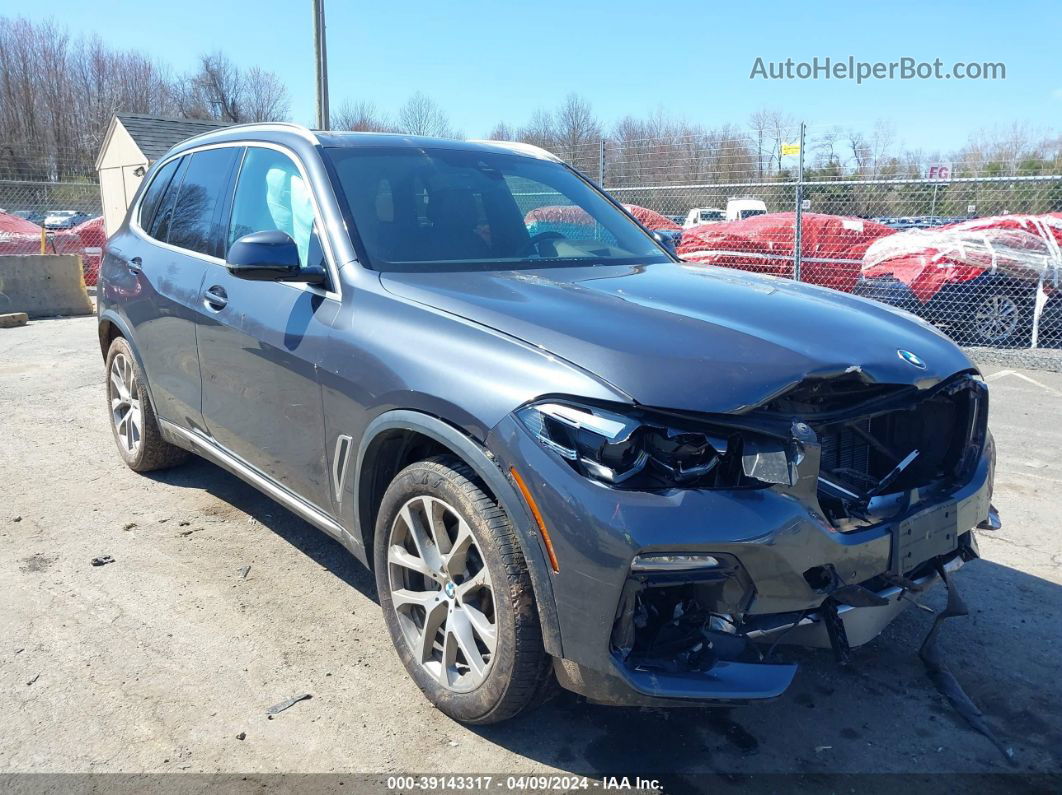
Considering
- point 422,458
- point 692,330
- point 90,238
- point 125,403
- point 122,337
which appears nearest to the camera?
point 692,330

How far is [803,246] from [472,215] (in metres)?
8.17

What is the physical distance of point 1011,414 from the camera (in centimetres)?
677

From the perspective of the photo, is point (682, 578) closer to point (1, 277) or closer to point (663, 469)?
point (663, 469)

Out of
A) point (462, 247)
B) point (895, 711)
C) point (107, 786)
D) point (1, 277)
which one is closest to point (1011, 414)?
point (895, 711)

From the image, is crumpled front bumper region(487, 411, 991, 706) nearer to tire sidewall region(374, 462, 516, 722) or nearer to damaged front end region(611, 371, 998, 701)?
damaged front end region(611, 371, 998, 701)

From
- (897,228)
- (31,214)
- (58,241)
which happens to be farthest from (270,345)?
(31,214)

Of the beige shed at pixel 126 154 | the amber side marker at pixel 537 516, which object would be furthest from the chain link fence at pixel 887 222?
the amber side marker at pixel 537 516

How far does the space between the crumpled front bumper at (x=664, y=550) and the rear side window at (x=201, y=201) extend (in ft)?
8.04

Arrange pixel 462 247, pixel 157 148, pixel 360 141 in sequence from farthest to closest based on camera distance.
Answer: pixel 157 148
pixel 360 141
pixel 462 247

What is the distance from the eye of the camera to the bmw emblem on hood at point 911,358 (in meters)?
2.72

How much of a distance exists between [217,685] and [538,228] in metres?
2.28

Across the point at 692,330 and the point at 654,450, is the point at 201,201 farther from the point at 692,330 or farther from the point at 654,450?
the point at 654,450

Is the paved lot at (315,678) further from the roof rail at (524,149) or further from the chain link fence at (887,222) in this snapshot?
the chain link fence at (887,222)

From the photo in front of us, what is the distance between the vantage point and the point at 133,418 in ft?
16.8
